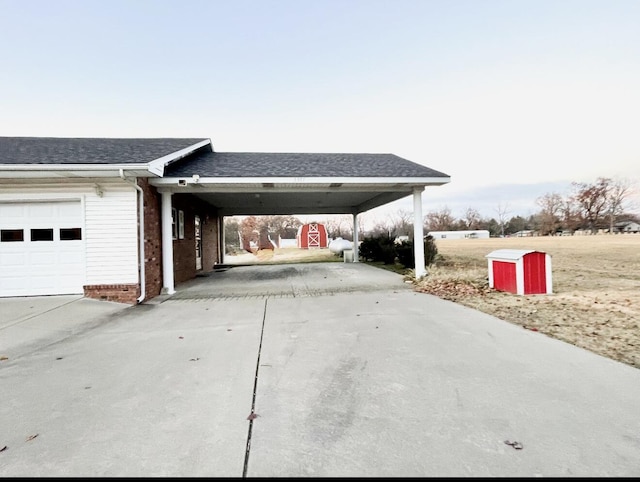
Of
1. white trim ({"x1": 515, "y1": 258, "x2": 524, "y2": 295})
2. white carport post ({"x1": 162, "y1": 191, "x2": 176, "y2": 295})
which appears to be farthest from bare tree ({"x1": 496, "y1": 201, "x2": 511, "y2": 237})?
white carport post ({"x1": 162, "y1": 191, "x2": 176, "y2": 295})

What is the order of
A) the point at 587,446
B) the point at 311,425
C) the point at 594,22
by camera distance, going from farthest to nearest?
the point at 594,22 → the point at 311,425 → the point at 587,446

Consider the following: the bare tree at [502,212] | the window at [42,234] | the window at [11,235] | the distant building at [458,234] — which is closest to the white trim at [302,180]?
the window at [42,234]

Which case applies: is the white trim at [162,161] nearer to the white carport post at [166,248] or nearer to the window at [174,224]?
the white carport post at [166,248]

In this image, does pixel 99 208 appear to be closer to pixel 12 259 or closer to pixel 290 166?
pixel 12 259

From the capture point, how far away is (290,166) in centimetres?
1014

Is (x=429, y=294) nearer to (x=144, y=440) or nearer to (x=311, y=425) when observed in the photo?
(x=311, y=425)

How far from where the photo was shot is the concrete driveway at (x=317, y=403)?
2.04 m

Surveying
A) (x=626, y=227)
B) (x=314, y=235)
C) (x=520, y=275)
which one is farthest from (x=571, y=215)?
(x=520, y=275)

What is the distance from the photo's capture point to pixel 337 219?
2035 inches

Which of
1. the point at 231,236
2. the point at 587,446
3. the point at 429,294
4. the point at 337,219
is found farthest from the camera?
the point at 337,219

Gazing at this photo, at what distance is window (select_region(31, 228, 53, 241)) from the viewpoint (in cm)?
763

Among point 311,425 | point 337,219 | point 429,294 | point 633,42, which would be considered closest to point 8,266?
point 311,425

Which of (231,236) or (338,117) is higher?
(338,117)

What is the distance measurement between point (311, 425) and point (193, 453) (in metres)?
0.89
